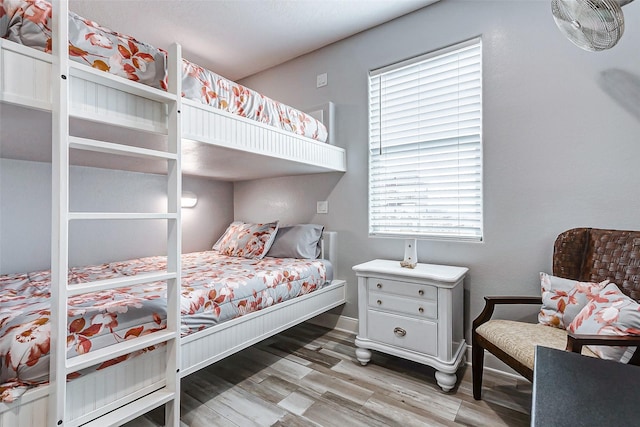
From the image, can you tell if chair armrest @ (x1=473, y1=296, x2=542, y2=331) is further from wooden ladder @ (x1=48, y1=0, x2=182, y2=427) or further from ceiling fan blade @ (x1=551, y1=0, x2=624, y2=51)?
wooden ladder @ (x1=48, y1=0, x2=182, y2=427)

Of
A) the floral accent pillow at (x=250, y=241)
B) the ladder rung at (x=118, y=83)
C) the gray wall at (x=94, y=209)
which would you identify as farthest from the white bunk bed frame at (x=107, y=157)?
the floral accent pillow at (x=250, y=241)

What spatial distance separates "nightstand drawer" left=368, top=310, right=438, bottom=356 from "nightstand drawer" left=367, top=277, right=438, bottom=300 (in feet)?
0.54

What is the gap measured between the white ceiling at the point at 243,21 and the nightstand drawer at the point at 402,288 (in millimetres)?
2198

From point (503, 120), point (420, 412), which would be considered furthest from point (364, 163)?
point (420, 412)

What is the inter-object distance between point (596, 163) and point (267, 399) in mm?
2450

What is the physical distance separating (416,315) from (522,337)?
2.07ft

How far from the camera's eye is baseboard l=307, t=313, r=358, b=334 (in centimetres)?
290

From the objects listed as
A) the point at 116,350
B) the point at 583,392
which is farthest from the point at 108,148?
the point at 583,392

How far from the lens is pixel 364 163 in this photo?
287cm

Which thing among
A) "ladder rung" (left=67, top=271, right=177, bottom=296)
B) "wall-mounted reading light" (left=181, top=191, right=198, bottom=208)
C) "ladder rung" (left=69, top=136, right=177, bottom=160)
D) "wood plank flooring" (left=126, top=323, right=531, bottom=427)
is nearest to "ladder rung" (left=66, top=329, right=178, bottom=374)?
"ladder rung" (left=67, top=271, right=177, bottom=296)

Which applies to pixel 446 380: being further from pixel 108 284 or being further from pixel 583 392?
pixel 108 284

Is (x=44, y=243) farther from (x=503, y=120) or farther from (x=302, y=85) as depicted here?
(x=503, y=120)

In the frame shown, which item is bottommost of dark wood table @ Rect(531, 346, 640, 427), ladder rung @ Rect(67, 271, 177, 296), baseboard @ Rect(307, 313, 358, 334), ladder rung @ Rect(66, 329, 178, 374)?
baseboard @ Rect(307, 313, 358, 334)

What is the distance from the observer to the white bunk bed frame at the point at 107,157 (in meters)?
1.09
